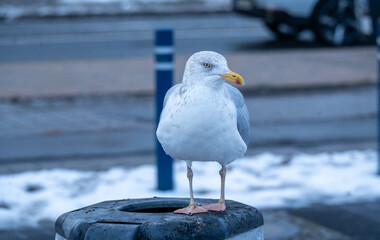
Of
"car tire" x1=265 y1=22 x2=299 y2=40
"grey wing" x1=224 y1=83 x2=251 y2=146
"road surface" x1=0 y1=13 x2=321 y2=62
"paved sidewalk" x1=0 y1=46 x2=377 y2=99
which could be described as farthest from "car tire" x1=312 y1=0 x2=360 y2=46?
"grey wing" x1=224 y1=83 x2=251 y2=146

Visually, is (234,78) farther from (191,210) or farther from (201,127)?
(191,210)

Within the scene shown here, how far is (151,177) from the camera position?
614 cm

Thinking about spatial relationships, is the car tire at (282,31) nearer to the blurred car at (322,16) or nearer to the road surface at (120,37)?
the road surface at (120,37)

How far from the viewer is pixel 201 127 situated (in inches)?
99.2

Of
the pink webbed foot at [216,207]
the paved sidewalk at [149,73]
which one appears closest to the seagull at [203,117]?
the pink webbed foot at [216,207]

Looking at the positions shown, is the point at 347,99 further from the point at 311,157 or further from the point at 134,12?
the point at 134,12

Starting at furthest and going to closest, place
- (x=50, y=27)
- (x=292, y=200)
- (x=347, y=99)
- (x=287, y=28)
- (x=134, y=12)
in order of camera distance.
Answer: (x=134, y=12)
(x=50, y=27)
(x=287, y=28)
(x=347, y=99)
(x=292, y=200)

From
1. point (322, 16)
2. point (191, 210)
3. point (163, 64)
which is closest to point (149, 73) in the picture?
point (322, 16)

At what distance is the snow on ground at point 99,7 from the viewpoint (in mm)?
23625

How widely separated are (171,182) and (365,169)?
1914 millimetres

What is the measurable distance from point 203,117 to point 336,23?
12.7m

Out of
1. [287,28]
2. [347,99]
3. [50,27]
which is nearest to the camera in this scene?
[347,99]

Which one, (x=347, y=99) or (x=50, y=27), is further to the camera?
(x=50, y=27)

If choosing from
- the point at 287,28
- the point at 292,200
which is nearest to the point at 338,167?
the point at 292,200
